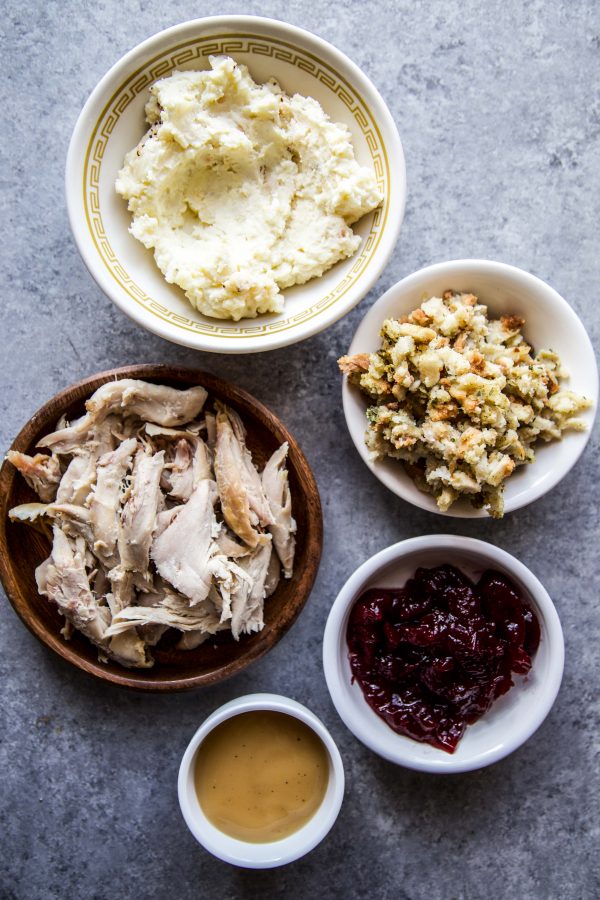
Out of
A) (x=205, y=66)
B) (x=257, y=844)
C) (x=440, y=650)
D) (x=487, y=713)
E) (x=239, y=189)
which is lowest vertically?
(x=257, y=844)

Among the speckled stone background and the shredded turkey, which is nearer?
the shredded turkey

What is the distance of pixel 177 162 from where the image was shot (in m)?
2.13

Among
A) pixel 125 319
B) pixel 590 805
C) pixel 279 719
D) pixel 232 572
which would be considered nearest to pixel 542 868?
pixel 590 805

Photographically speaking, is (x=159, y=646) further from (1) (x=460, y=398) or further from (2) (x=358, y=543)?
(1) (x=460, y=398)

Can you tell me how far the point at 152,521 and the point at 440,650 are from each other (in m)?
0.97

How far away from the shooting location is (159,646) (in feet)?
7.75

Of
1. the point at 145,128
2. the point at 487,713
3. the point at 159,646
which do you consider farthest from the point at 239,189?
the point at 487,713

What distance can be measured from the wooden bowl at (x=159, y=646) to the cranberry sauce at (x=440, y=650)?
25cm

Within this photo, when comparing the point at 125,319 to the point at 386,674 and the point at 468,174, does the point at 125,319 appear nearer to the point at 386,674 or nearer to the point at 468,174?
the point at 468,174

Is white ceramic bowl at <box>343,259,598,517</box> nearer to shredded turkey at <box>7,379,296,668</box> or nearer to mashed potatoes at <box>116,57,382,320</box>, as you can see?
mashed potatoes at <box>116,57,382,320</box>

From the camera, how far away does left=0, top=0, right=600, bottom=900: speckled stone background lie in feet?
8.14

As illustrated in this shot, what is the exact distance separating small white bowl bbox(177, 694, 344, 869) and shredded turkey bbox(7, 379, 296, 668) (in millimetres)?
247

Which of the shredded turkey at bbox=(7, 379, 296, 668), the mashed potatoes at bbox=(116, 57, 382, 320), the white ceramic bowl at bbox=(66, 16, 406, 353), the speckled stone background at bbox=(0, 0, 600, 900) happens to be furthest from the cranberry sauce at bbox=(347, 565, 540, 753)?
the mashed potatoes at bbox=(116, 57, 382, 320)

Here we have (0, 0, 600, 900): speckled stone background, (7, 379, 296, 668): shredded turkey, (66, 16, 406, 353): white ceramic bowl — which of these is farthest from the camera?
(0, 0, 600, 900): speckled stone background
